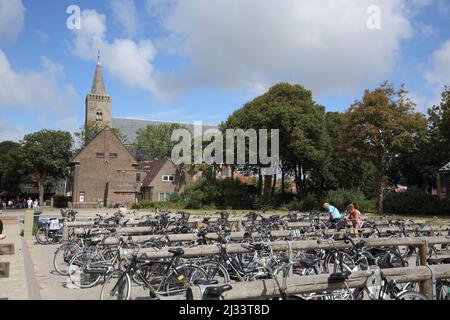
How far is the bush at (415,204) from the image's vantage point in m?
32.4

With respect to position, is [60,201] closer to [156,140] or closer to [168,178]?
[168,178]

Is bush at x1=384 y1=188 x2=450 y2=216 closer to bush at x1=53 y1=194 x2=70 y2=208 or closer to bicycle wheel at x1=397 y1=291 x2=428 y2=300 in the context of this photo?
bicycle wheel at x1=397 y1=291 x2=428 y2=300

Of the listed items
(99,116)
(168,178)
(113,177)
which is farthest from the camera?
(99,116)

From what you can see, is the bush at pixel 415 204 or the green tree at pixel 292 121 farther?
the green tree at pixel 292 121

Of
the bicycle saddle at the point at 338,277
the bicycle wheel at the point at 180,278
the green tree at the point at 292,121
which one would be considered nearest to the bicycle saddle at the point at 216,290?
the bicycle saddle at the point at 338,277

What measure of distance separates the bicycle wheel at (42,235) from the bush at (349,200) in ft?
79.5

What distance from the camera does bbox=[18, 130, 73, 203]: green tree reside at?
6500 cm

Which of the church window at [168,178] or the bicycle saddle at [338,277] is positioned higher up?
the church window at [168,178]

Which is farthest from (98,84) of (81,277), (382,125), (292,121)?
(81,277)

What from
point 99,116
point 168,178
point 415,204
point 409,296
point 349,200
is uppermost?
point 99,116

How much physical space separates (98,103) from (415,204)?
2694 inches

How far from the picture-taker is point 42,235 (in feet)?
54.6

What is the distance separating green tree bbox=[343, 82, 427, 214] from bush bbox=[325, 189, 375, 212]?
11.1 ft

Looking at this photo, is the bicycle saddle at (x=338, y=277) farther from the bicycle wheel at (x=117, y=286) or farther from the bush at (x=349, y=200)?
the bush at (x=349, y=200)
